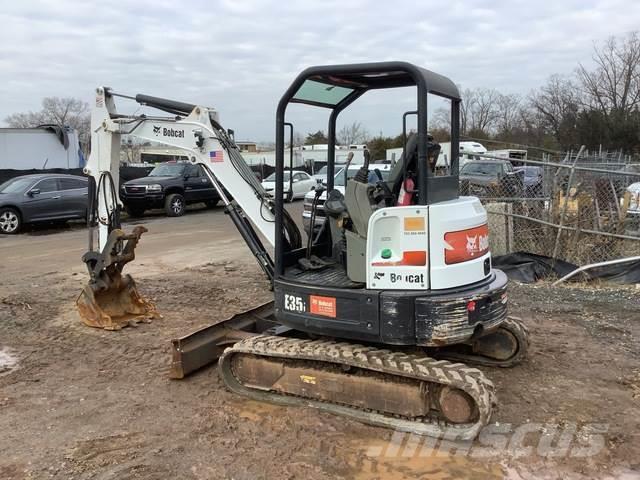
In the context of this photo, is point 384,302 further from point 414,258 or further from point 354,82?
point 354,82

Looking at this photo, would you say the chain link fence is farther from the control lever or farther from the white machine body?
the white machine body

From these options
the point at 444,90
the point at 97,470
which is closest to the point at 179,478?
the point at 97,470

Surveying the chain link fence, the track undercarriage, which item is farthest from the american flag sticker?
the chain link fence


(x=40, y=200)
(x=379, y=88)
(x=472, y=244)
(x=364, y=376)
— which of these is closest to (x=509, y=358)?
(x=472, y=244)

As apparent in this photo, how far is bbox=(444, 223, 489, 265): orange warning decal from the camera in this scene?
4.30m

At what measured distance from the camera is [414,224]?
13.9ft

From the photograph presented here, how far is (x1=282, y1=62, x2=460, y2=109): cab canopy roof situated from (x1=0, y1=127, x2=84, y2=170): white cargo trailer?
2076cm

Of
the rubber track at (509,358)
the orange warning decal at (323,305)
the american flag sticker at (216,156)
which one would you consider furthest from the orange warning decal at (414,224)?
the american flag sticker at (216,156)

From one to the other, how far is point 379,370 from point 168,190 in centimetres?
1729

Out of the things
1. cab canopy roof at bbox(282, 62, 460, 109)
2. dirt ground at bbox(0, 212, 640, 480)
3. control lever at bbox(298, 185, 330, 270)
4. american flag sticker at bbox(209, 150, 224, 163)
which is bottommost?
dirt ground at bbox(0, 212, 640, 480)

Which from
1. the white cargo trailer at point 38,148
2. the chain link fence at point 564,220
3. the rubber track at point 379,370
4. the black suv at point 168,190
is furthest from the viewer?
the white cargo trailer at point 38,148

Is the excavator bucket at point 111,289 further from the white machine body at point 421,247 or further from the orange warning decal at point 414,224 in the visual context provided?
the orange warning decal at point 414,224

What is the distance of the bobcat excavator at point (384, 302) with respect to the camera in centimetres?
423

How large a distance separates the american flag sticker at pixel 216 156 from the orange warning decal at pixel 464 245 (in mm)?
2956
